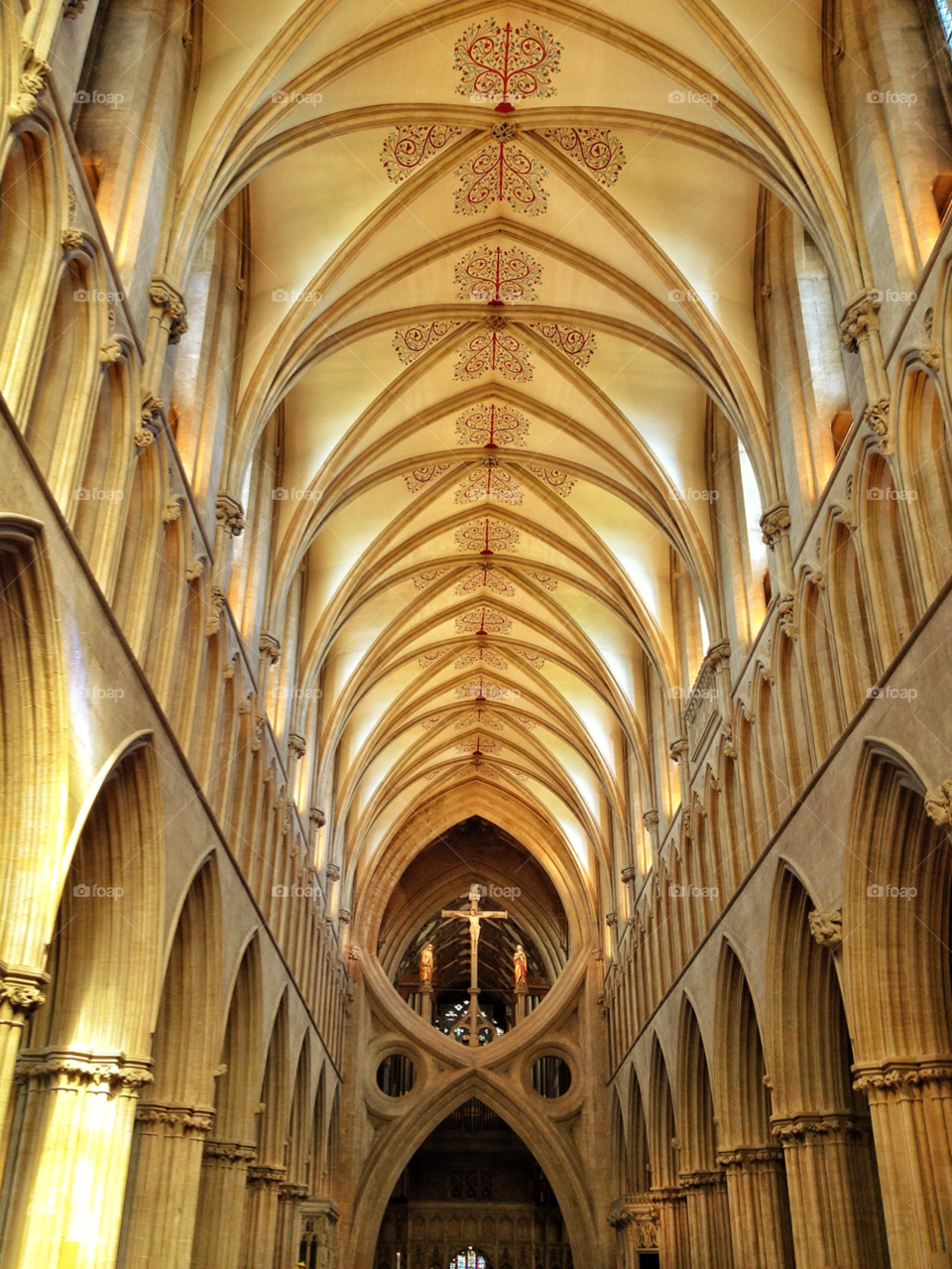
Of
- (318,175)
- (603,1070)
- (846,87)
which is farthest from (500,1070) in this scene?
(846,87)

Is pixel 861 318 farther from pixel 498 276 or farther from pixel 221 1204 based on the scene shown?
pixel 221 1204

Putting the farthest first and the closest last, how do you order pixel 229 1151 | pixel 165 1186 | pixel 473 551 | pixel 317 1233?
pixel 317 1233, pixel 473 551, pixel 229 1151, pixel 165 1186

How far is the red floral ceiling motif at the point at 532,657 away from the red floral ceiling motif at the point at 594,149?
45.6ft

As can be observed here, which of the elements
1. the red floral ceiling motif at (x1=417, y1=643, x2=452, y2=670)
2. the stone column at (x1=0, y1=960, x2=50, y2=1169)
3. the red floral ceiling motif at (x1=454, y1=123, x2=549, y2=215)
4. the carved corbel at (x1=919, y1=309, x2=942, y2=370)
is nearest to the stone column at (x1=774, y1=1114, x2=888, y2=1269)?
the carved corbel at (x1=919, y1=309, x2=942, y2=370)

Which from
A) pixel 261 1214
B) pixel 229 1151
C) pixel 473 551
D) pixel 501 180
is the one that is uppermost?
pixel 473 551

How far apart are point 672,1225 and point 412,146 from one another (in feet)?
63.3

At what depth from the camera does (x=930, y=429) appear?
1153 centimetres

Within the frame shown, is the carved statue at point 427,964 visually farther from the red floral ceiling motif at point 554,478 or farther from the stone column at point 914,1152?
the stone column at point 914,1152

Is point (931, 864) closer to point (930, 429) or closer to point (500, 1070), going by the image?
point (930, 429)

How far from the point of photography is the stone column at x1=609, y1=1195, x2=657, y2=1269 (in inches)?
1009

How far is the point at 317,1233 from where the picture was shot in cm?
2705

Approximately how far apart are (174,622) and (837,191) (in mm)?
8628

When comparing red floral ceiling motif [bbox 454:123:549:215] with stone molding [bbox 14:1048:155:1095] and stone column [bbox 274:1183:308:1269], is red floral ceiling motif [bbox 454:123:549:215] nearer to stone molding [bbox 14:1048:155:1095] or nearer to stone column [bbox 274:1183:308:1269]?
stone molding [bbox 14:1048:155:1095]

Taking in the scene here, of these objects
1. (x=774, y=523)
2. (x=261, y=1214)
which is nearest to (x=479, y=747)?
(x=261, y=1214)
